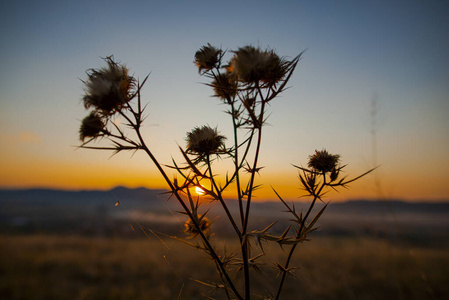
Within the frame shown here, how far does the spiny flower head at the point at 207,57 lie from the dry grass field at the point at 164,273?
9.71 metres

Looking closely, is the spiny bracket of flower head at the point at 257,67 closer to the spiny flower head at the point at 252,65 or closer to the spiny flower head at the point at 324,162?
the spiny flower head at the point at 252,65

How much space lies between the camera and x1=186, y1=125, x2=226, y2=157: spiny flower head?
202 centimetres

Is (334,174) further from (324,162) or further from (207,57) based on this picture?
(207,57)

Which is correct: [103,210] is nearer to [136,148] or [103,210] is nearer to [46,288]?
[46,288]

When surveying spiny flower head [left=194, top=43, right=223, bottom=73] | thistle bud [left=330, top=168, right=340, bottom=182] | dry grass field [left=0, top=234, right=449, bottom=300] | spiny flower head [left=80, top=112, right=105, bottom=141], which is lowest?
dry grass field [left=0, top=234, right=449, bottom=300]

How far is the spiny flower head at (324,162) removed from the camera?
2.09 meters

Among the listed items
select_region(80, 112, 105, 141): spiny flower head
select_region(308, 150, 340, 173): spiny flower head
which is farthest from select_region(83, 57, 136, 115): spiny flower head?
select_region(308, 150, 340, 173): spiny flower head

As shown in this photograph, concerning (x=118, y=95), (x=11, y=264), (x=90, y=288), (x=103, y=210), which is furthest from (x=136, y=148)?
(x=103, y=210)

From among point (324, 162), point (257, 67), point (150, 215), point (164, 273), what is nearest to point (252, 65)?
point (257, 67)

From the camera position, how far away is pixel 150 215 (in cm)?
7625

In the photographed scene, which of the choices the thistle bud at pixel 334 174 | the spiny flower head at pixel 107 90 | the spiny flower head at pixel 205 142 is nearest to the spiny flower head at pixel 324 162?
the thistle bud at pixel 334 174

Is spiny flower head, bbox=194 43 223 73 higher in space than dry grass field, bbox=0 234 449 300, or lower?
higher

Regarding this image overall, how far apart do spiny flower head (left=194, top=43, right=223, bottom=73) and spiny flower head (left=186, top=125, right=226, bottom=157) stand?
524 millimetres

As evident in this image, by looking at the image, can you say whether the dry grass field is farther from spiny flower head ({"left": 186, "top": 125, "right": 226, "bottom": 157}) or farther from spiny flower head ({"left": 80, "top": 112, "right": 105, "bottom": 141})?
spiny flower head ({"left": 80, "top": 112, "right": 105, "bottom": 141})
